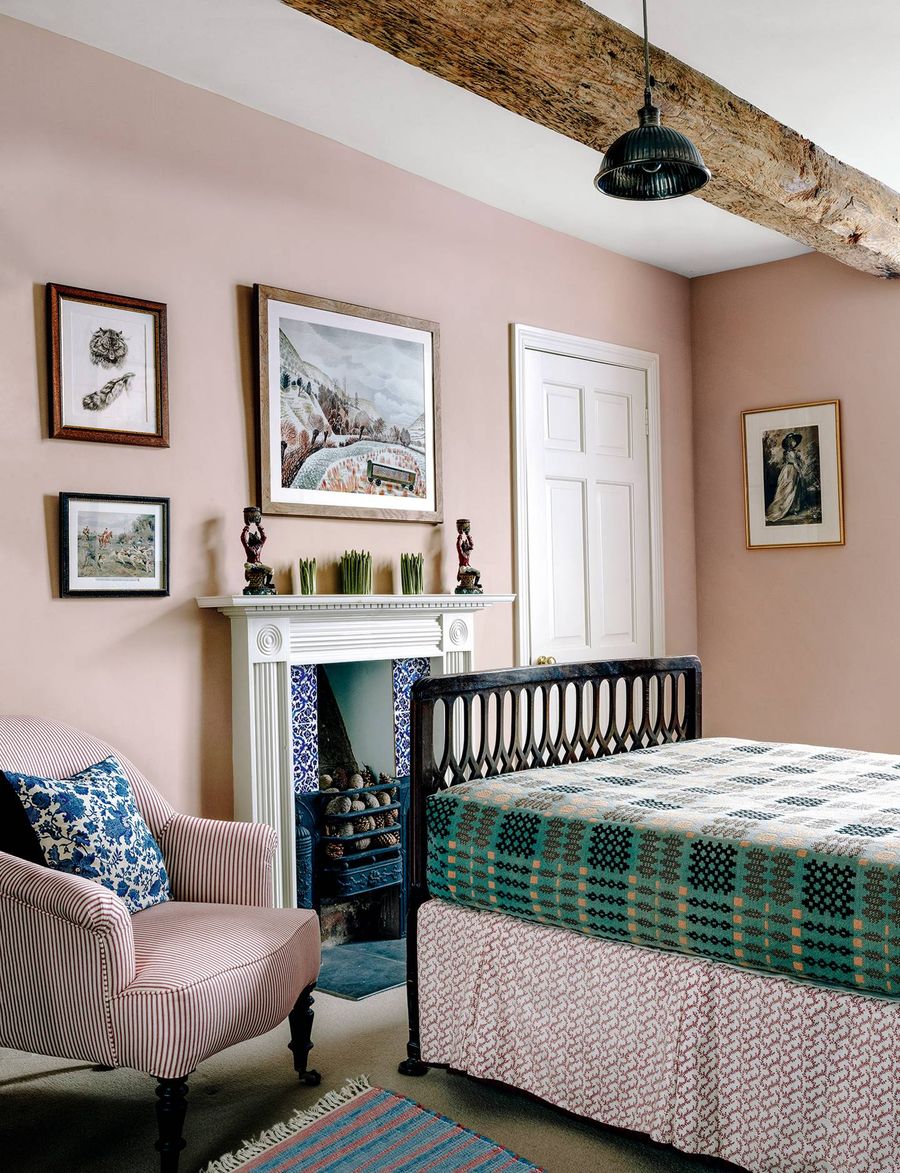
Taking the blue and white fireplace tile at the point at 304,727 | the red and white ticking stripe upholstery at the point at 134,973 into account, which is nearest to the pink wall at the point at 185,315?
the blue and white fireplace tile at the point at 304,727

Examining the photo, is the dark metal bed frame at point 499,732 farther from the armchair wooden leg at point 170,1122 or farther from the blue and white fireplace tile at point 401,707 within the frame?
the blue and white fireplace tile at point 401,707

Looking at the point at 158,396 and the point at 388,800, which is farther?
the point at 388,800

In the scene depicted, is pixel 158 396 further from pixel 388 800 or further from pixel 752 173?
pixel 752 173

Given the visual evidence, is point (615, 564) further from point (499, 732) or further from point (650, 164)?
point (650, 164)

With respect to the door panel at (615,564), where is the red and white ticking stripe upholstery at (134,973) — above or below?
below

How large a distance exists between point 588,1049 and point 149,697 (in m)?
1.71

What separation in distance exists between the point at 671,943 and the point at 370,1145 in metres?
0.75

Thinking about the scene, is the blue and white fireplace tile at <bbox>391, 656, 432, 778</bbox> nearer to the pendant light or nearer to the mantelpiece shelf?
the mantelpiece shelf

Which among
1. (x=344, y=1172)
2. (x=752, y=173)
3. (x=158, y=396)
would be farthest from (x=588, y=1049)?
(x=752, y=173)

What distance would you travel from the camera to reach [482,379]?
176 inches

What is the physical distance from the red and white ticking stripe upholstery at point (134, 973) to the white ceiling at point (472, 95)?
6.91ft

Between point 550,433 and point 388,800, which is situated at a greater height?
point 550,433

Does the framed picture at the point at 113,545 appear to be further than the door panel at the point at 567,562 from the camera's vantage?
No

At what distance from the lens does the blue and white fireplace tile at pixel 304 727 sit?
3.64 m
